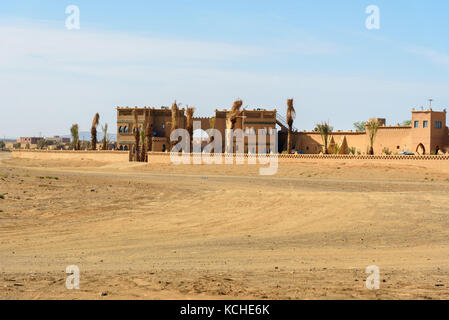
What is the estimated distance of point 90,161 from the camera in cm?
6469

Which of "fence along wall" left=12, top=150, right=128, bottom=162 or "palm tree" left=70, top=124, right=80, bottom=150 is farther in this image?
"palm tree" left=70, top=124, right=80, bottom=150

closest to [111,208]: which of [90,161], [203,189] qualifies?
[203,189]

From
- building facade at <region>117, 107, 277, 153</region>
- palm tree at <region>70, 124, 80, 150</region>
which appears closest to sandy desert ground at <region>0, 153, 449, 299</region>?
building facade at <region>117, 107, 277, 153</region>

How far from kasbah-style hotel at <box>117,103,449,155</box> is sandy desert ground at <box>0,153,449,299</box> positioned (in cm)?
2282

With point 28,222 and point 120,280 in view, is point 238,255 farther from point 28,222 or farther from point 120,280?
point 28,222

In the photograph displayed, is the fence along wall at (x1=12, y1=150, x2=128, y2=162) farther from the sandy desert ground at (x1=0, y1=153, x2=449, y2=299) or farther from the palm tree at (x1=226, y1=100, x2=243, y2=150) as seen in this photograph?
the sandy desert ground at (x1=0, y1=153, x2=449, y2=299)

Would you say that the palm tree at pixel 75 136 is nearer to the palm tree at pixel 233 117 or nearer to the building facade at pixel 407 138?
the palm tree at pixel 233 117

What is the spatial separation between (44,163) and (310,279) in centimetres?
6340

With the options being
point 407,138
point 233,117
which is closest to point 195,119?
point 233,117

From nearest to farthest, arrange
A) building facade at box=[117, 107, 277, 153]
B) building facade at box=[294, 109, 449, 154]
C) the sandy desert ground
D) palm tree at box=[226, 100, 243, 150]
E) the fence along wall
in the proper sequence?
the sandy desert ground
building facade at box=[294, 109, 449, 154]
palm tree at box=[226, 100, 243, 150]
the fence along wall
building facade at box=[117, 107, 277, 153]

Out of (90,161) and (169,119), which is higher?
(169,119)

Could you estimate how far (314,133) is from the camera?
6172 cm

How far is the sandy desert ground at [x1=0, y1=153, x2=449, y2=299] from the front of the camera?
30.1ft

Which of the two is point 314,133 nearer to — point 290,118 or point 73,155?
point 290,118
